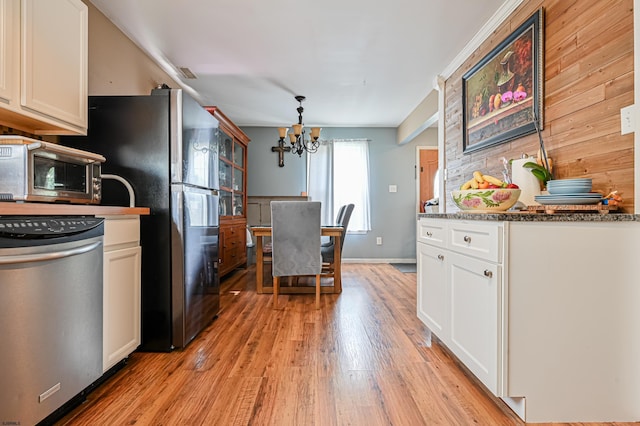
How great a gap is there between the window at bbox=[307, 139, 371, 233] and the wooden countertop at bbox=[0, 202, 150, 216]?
3.77m

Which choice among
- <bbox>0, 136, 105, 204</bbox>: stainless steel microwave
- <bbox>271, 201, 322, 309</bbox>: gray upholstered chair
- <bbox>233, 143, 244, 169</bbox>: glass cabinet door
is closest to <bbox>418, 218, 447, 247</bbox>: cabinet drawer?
<bbox>271, 201, 322, 309</bbox>: gray upholstered chair

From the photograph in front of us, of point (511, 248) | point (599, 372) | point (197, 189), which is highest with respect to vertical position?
point (197, 189)

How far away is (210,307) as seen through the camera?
239cm

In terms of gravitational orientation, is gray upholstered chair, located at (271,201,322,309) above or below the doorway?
below

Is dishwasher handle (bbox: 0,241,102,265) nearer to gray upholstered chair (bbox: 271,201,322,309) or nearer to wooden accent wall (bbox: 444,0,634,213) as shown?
gray upholstered chair (bbox: 271,201,322,309)

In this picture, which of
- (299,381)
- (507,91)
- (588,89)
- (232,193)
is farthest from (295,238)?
(588,89)

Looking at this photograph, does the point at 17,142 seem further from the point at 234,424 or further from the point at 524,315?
the point at 524,315

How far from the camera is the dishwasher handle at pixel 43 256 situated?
105cm

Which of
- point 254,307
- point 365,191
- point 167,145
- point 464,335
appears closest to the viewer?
point 464,335

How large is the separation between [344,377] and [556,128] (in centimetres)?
174

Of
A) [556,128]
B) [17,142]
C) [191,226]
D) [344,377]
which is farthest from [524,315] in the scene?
[17,142]

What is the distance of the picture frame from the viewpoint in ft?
6.21

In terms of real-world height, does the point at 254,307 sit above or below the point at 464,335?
below

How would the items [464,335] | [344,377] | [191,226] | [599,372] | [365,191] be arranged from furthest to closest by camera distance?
[365,191] → [191,226] → [344,377] → [464,335] → [599,372]
